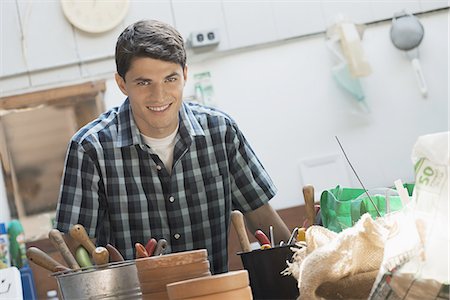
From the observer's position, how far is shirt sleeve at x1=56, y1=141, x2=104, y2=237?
1.81 m

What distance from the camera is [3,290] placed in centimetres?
132

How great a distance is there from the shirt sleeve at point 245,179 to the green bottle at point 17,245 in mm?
1254

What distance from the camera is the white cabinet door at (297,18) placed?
3.27 meters

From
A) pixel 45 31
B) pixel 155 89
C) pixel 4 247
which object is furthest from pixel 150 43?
pixel 45 31

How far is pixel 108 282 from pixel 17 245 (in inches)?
77.9

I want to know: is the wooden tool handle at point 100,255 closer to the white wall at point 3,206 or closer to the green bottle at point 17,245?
the green bottle at point 17,245

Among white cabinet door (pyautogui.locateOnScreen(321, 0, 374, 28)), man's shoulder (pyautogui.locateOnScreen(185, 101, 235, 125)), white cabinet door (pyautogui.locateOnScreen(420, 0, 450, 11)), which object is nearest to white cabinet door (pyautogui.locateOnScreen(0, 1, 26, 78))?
white cabinet door (pyautogui.locateOnScreen(321, 0, 374, 28))

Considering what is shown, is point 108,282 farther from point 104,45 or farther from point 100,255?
point 104,45

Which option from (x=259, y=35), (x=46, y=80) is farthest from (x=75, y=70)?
(x=259, y=35)

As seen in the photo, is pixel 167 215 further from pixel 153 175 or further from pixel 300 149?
pixel 300 149

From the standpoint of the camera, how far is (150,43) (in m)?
1.74

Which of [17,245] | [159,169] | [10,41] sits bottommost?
[17,245]

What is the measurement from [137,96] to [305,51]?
1.59 metres

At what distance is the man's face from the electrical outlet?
1.33 metres
